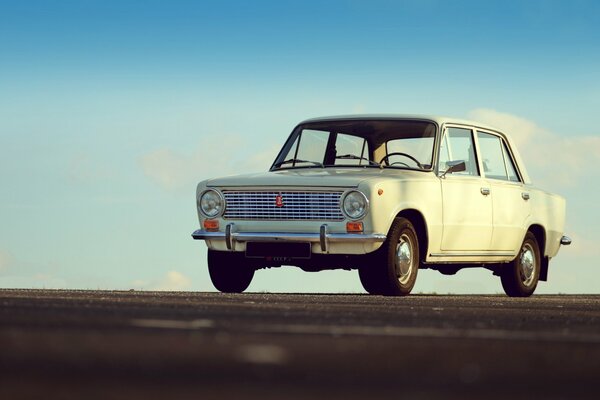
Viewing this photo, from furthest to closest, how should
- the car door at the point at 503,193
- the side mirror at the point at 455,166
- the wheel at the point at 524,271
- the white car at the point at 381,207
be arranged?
the wheel at the point at 524,271 < the car door at the point at 503,193 < the side mirror at the point at 455,166 < the white car at the point at 381,207

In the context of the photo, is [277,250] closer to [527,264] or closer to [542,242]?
[527,264]

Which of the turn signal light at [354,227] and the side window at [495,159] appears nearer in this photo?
the turn signal light at [354,227]

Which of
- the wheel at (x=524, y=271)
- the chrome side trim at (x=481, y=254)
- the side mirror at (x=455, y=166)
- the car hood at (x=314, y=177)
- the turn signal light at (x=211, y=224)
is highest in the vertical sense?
the side mirror at (x=455, y=166)

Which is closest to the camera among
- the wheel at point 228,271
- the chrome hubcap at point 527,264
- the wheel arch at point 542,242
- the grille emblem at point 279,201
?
the grille emblem at point 279,201

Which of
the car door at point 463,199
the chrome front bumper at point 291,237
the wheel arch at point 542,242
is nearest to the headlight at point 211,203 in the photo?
the chrome front bumper at point 291,237

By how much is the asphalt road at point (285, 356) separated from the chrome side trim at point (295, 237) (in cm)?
475

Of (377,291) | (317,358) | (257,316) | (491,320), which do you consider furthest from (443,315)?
(377,291)

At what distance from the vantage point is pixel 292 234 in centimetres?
1294

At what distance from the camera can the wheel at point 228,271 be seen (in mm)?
13820

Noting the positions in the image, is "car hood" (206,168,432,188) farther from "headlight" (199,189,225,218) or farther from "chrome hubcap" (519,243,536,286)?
"chrome hubcap" (519,243,536,286)

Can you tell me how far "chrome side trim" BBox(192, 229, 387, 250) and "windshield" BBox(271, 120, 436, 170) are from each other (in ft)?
5.02

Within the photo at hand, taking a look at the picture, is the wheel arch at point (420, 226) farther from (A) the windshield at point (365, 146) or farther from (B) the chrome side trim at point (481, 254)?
(A) the windshield at point (365, 146)

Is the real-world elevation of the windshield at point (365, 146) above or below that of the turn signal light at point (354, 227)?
above

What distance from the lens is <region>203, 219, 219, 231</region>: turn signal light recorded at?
13.6m
